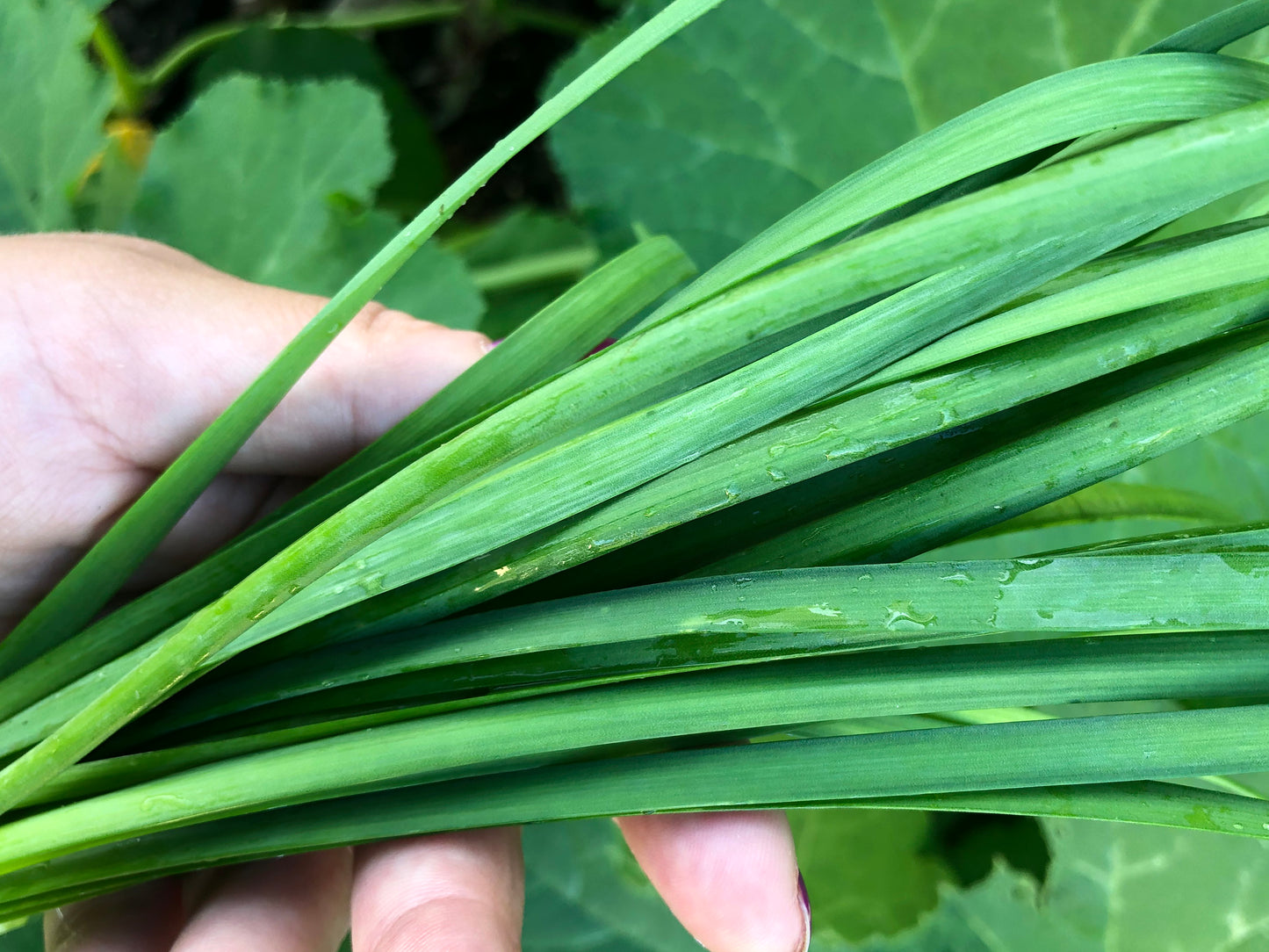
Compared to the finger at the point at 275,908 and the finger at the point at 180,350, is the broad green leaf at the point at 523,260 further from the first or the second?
the finger at the point at 275,908

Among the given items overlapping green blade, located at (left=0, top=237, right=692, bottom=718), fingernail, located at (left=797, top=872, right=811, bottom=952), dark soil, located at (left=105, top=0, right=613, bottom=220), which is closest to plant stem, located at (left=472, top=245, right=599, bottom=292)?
dark soil, located at (left=105, top=0, right=613, bottom=220)

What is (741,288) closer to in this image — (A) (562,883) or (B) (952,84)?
(B) (952,84)

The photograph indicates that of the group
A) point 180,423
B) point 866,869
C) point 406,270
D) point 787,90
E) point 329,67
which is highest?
point 329,67

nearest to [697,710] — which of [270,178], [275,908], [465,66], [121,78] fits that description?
[275,908]

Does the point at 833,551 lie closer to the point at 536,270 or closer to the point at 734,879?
the point at 734,879

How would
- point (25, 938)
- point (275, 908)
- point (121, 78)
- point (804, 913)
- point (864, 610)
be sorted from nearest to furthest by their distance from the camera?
point (864, 610)
point (804, 913)
point (275, 908)
point (25, 938)
point (121, 78)

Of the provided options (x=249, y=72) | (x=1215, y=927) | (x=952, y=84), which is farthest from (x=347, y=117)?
(x=1215, y=927)
